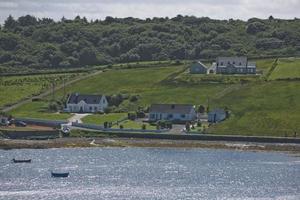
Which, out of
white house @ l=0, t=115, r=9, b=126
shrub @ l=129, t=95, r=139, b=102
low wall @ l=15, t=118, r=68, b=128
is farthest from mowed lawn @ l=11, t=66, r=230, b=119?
white house @ l=0, t=115, r=9, b=126

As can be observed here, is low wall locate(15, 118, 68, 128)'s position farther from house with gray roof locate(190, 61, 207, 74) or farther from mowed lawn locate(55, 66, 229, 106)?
house with gray roof locate(190, 61, 207, 74)

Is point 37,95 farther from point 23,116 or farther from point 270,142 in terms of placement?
point 270,142

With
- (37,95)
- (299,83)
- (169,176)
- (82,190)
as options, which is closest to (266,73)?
(299,83)

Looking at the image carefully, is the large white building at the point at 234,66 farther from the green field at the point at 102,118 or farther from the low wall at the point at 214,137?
the low wall at the point at 214,137

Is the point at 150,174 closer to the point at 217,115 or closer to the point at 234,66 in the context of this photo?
the point at 217,115

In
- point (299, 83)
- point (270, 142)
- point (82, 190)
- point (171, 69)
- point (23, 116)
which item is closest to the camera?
point (82, 190)

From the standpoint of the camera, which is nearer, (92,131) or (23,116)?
(92,131)

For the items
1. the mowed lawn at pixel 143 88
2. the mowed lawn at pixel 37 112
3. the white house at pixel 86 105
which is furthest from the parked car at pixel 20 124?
the white house at pixel 86 105

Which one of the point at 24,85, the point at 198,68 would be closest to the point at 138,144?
the point at 24,85
